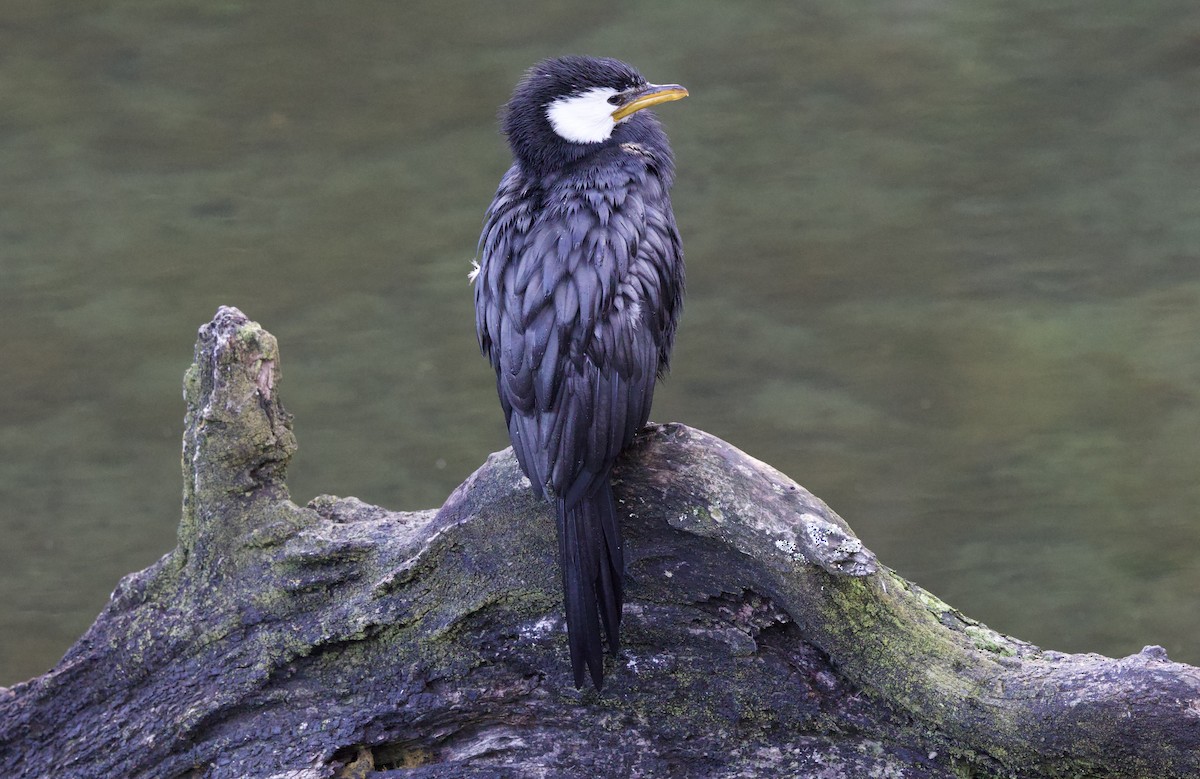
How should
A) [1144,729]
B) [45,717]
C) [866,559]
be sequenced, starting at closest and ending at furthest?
[1144,729]
[866,559]
[45,717]

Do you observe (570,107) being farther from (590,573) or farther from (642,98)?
(590,573)

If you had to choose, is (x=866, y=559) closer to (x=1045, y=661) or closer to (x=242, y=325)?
(x=1045, y=661)

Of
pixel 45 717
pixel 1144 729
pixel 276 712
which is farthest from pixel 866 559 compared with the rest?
pixel 45 717

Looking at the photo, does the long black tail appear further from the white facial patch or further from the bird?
the white facial patch

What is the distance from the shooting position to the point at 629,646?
1.79m

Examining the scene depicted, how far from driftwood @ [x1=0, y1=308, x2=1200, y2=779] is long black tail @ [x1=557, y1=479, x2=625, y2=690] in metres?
0.07

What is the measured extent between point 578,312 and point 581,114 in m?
0.35

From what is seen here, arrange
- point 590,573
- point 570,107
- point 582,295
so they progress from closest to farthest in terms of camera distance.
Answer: point 590,573 < point 582,295 < point 570,107

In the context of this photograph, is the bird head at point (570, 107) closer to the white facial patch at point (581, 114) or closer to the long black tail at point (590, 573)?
the white facial patch at point (581, 114)

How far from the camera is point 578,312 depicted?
1783 mm

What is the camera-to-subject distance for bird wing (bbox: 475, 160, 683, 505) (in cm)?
173

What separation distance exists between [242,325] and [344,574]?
415 millimetres

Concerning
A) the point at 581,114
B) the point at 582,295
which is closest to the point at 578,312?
the point at 582,295

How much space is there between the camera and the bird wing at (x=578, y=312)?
5.66 feet
